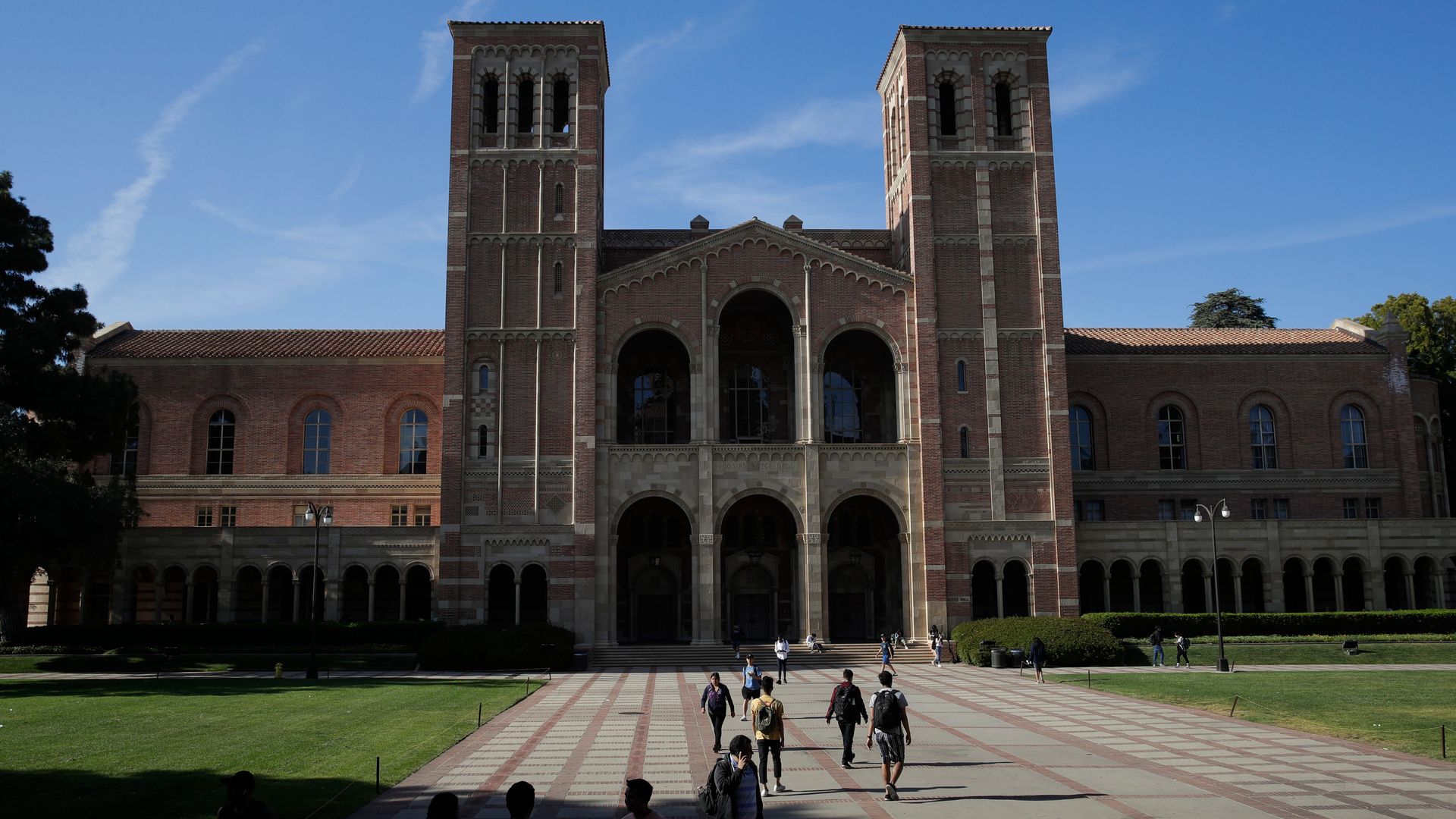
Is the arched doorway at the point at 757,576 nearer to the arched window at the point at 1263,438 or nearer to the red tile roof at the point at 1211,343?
the red tile roof at the point at 1211,343

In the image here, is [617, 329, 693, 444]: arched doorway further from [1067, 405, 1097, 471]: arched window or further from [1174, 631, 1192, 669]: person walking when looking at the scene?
[1174, 631, 1192, 669]: person walking

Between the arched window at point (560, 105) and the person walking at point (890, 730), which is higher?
the arched window at point (560, 105)

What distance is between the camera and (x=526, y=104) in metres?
53.2

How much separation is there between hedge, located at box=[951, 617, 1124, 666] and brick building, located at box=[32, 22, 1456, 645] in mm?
3440

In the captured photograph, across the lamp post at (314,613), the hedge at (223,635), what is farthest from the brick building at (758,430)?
the lamp post at (314,613)

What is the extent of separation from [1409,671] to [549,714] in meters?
27.1

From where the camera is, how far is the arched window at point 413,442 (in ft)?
180

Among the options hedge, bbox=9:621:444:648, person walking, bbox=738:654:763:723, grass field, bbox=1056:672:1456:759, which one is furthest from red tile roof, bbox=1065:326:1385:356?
person walking, bbox=738:654:763:723

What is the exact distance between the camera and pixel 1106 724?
23.9m

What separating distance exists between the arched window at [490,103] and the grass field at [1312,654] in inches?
1384

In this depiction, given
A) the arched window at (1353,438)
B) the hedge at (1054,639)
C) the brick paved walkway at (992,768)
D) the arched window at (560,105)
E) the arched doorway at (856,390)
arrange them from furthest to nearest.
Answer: the arched window at (1353,438), the arched doorway at (856,390), the arched window at (560,105), the hedge at (1054,639), the brick paved walkway at (992,768)

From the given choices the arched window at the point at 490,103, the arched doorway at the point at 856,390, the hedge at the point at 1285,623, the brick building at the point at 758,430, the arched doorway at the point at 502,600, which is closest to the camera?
the hedge at the point at 1285,623

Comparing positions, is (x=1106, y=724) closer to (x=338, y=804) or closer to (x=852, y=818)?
(x=852, y=818)

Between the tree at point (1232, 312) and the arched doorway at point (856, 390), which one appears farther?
the tree at point (1232, 312)
